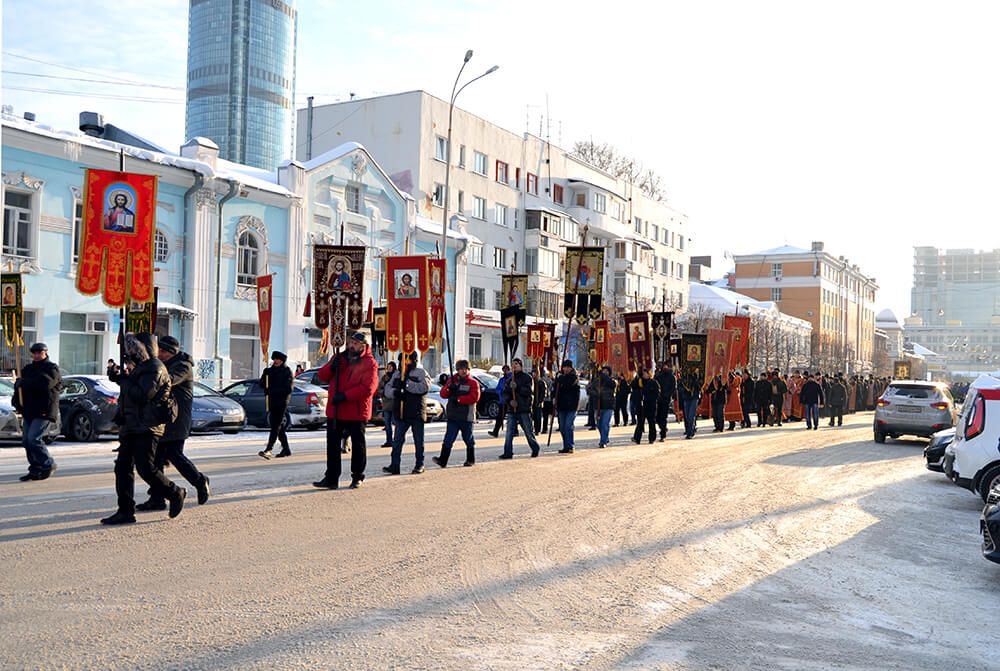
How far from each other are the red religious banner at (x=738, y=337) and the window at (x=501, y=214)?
22903 mm

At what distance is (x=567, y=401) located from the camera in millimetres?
19094

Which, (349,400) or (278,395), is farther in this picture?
(278,395)

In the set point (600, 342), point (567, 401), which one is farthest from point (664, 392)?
point (600, 342)

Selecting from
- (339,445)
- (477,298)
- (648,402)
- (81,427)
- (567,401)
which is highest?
(477,298)

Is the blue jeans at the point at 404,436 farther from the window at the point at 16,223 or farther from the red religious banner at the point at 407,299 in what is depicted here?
the window at the point at 16,223

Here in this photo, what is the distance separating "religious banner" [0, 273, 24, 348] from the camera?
76.5 feet

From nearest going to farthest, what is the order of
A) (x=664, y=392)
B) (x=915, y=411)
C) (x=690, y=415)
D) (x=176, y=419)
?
1. (x=176, y=419)
2. (x=664, y=392)
3. (x=915, y=411)
4. (x=690, y=415)

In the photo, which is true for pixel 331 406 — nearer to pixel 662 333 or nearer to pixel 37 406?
pixel 37 406

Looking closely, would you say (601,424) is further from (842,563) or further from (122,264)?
(842,563)

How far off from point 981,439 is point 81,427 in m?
16.0

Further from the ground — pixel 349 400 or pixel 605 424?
pixel 349 400

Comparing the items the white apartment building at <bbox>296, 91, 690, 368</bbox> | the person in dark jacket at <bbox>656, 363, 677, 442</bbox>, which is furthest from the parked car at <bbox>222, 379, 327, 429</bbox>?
the white apartment building at <bbox>296, 91, 690, 368</bbox>

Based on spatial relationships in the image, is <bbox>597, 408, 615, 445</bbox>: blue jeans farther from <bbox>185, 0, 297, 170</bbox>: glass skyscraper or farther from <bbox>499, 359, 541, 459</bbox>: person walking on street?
<bbox>185, 0, 297, 170</bbox>: glass skyscraper

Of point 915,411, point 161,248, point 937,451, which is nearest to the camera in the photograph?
point 937,451
